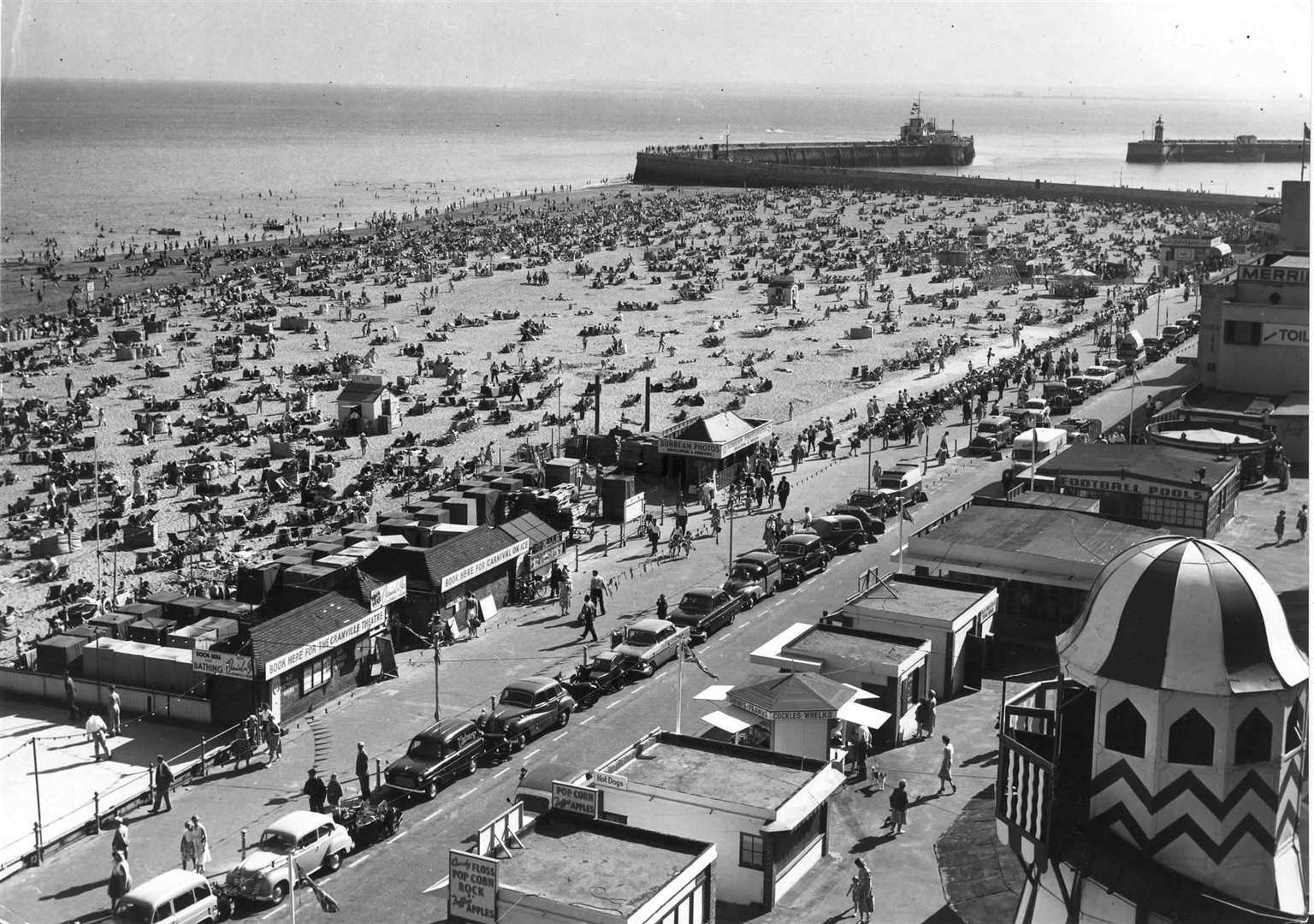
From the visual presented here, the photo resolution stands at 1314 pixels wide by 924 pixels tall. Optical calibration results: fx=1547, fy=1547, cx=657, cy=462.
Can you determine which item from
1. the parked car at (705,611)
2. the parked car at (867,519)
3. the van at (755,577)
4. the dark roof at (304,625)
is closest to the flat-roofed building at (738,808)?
the dark roof at (304,625)

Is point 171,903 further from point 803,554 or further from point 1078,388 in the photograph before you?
point 1078,388

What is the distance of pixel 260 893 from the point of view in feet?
65.4

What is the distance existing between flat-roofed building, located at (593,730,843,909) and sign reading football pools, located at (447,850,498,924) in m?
2.73

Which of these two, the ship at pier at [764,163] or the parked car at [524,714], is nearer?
the parked car at [524,714]

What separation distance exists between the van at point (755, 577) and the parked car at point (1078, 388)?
23.8 meters

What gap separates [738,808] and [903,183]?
136083mm

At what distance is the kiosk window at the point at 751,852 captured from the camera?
63.8ft

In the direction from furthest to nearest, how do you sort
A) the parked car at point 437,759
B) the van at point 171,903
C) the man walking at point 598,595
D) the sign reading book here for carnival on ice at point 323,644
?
the man walking at point 598,595, the sign reading book here for carnival on ice at point 323,644, the parked car at point 437,759, the van at point 171,903

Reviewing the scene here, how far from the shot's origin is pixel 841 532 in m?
36.9

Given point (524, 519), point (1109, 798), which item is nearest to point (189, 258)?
point (524, 519)

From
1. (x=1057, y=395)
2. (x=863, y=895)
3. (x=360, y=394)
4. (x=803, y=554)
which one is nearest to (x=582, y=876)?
(x=863, y=895)

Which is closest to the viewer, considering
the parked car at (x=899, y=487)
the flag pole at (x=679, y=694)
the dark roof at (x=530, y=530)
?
the flag pole at (x=679, y=694)

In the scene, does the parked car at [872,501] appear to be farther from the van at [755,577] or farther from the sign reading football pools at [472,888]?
the sign reading football pools at [472,888]

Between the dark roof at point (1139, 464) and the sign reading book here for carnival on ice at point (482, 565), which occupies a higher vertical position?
the dark roof at point (1139, 464)
